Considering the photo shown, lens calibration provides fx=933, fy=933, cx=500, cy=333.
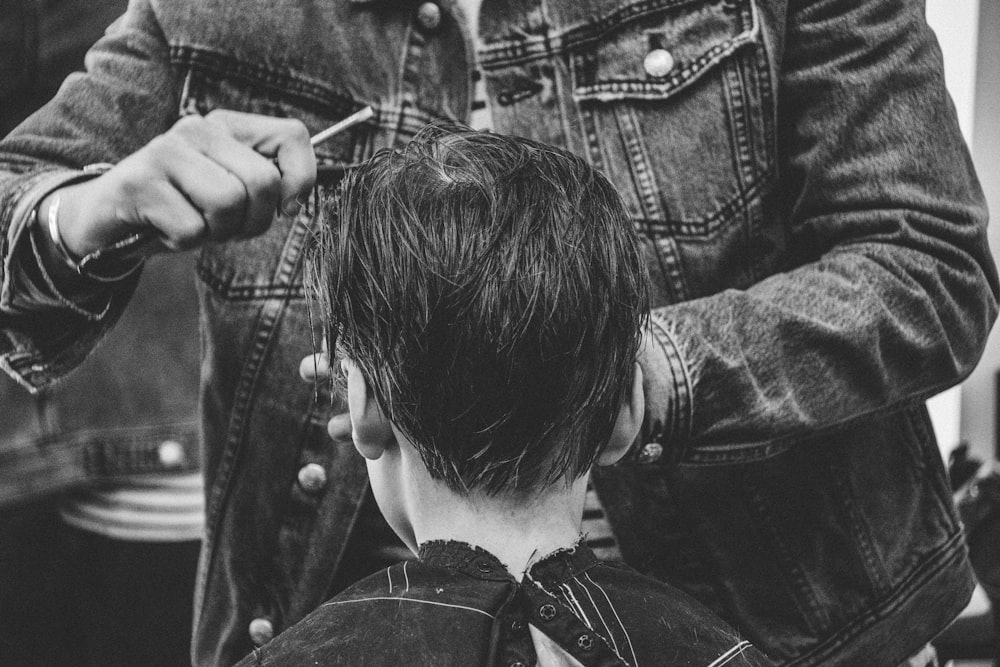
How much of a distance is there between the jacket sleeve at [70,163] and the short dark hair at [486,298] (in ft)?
1.19

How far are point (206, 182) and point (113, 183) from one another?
12 cm

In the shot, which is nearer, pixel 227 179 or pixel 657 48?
pixel 227 179

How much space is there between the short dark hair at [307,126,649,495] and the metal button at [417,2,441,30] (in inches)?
13.0

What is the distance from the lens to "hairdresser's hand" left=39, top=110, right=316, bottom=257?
895 mm

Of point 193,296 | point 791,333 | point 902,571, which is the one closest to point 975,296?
point 791,333

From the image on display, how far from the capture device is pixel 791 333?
1.07 metres

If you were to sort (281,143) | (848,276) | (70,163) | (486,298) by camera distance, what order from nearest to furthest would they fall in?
(486,298) < (281,143) < (848,276) < (70,163)

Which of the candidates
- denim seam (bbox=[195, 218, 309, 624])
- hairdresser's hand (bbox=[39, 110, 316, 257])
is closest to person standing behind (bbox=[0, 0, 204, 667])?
denim seam (bbox=[195, 218, 309, 624])

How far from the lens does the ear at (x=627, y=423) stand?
98 cm

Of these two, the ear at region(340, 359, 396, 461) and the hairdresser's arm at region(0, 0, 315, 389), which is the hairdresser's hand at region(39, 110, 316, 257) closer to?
the hairdresser's arm at region(0, 0, 315, 389)

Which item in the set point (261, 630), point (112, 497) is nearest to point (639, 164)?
point (261, 630)

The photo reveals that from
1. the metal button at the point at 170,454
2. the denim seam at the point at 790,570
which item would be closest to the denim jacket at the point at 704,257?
the denim seam at the point at 790,570

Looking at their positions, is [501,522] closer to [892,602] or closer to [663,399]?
[663,399]

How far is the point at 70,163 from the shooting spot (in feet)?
3.97
